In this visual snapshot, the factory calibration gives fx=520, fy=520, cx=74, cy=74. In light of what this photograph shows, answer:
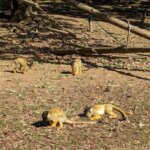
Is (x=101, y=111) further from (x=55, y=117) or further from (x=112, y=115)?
(x=55, y=117)

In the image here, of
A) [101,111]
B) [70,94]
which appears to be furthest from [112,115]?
A: [70,94]

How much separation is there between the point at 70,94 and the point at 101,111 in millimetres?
1924

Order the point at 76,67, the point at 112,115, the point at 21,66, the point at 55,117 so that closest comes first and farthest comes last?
the point at 55,117, the point at 112,115, the point at 76,67, the point at 21,66

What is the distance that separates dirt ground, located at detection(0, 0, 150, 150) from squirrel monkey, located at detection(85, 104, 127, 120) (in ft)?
0.36

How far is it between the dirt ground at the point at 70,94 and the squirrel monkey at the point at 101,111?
0.11m

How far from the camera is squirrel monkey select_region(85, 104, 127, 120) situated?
28.4ft

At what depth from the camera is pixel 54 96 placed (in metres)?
10.4

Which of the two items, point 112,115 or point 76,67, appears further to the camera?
point 76,67

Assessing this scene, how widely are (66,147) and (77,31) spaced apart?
37.1ft

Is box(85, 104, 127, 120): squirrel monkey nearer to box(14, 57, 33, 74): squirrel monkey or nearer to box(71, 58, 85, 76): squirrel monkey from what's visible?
box(71, 58, 85, 76): squirrel monkey

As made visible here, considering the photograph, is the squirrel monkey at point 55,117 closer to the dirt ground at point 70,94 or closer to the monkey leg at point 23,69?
the dirt ground at point 70,94

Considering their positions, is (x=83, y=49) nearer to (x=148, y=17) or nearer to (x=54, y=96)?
(x=54, y=96)

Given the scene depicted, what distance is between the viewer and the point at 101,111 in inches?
342

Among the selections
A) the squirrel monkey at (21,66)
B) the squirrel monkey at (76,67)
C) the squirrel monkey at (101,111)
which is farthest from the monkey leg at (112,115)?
the squirrel monkey at (21,66)
